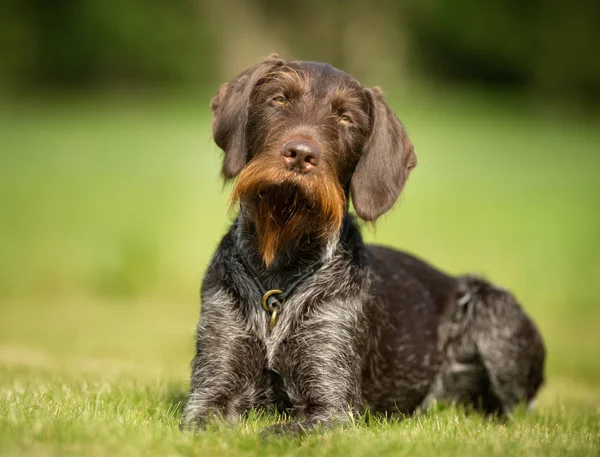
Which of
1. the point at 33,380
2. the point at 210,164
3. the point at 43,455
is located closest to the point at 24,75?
the point at 210,164

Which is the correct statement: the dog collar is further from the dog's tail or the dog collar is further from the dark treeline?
the dark treeline

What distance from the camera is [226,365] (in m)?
5.84

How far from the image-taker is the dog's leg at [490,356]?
775cm

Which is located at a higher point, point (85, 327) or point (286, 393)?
point (286, 393)

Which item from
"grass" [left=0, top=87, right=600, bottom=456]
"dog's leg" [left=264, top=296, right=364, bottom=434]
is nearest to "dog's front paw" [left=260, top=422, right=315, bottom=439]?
"grass" [left=0, top=87, right=600, bottom=456]

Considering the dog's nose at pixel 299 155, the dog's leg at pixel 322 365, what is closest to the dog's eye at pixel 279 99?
the dog's nose at pixel 299 155

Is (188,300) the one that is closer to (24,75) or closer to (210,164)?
(210,164)

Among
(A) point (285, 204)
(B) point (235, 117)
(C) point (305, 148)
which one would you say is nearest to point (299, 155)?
(C) point (305, 148)

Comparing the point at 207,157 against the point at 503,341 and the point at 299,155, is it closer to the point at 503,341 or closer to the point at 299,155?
the point at 503,341

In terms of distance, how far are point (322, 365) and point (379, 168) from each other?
1.22 metres

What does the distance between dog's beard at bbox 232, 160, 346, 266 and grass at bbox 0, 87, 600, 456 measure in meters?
0.96

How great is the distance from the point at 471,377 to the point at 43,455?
14.2 ft

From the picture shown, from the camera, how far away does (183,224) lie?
18203mm

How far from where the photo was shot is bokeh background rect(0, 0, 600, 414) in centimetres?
1401
